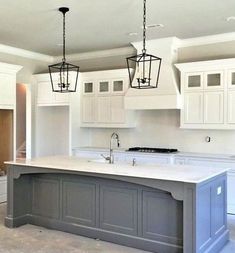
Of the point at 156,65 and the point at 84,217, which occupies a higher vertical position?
the point at 156,65

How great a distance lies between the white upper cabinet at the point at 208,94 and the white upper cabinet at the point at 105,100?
1.20 m

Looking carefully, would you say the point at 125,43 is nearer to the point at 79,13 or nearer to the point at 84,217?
the point at 79,13

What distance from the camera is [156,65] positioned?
6.11m

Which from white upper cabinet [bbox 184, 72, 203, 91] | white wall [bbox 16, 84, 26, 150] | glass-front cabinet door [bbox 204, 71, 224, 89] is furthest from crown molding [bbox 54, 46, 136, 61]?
glass-front cabinet door [bbox 204, 71, 224, 89]

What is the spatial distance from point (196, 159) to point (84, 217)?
2.24m

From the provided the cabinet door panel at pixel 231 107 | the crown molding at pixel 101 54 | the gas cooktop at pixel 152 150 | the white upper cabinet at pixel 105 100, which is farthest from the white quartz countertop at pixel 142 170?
the crown molding at pixel 101 54

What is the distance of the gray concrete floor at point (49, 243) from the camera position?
382 cm

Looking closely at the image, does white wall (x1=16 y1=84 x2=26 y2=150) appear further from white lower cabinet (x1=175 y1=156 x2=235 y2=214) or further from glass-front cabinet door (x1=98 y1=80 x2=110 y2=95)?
white lower cabinet (x1=175 y1=156 x2=235 y2=214)

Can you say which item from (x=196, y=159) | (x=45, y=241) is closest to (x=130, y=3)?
(x=196, y=159)

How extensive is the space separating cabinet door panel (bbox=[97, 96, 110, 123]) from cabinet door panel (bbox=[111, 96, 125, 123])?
11 centimetres

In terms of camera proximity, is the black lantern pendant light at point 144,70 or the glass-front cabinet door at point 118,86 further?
the glass-front cabinet door at point 118,86

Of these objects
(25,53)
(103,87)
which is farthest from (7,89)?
(103,87)

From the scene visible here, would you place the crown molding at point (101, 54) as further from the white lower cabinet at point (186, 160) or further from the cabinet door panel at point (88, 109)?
the white lower cabinet at point (186, 160)

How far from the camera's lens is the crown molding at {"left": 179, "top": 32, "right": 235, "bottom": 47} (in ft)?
18.5
